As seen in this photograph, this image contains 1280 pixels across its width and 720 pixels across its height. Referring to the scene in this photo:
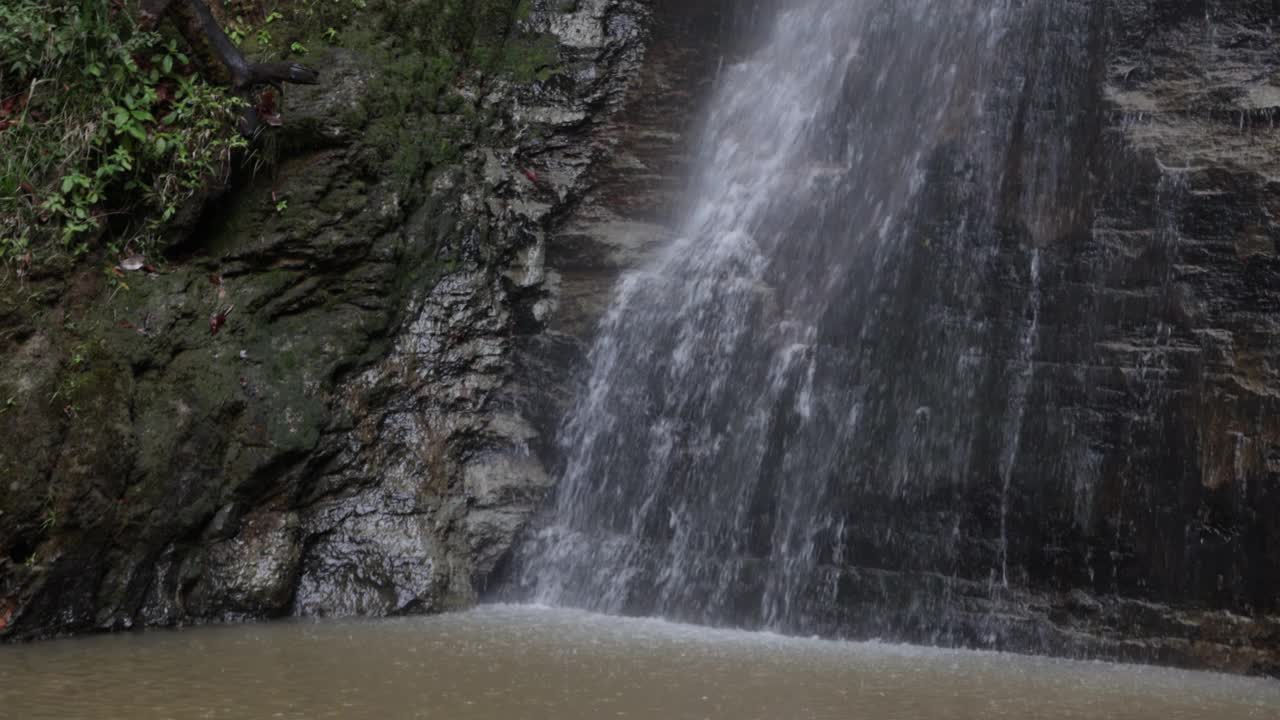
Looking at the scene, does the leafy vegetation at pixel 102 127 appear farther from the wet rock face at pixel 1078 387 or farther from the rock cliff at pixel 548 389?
the wet rock face at pixel 1078 387

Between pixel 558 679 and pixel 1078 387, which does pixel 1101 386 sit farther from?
pixel 558 679

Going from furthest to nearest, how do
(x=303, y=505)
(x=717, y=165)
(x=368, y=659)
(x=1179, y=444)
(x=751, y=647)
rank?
(x=717, y=165) → (x=303, y=505) → (x=1179, y=444) → (x=751, y=647) → (x=368, y=659)

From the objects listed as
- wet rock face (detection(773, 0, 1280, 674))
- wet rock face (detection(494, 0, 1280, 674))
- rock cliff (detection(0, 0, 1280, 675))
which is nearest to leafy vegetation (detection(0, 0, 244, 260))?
rock cliff (detection(0, 0, 1280, 675))

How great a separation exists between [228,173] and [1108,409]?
6414mm

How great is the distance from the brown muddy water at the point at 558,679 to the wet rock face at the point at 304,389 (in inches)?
19.5

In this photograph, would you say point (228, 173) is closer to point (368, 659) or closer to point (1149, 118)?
point (368, 659)

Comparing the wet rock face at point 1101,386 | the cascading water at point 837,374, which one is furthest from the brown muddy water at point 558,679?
the cascading water at point 837,374

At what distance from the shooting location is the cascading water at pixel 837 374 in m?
7.25

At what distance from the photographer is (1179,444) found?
6.83 m

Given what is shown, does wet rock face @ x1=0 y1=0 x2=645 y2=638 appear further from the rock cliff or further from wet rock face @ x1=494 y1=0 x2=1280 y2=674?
wet rock face @ x1=494 y1=0 x2=1280 y2=674

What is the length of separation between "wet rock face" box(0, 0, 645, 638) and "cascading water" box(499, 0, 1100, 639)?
2.93 feet

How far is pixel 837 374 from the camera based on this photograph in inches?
307

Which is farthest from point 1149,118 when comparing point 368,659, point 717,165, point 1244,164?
point 368,659

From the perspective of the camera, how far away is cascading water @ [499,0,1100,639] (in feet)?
23.8
